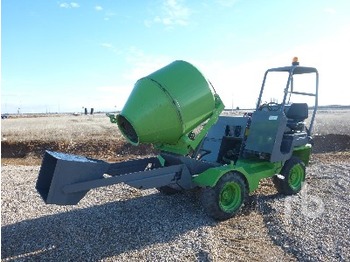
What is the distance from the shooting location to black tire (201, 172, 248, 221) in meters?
5.95

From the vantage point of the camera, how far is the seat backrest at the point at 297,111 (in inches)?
300

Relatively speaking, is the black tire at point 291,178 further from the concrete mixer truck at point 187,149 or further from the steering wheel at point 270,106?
the steering wheel at point 270,106

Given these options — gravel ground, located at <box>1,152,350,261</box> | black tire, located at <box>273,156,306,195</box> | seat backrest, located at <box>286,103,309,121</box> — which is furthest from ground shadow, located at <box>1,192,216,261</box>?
seat backrest, located at <box>286,103,309,121</box>

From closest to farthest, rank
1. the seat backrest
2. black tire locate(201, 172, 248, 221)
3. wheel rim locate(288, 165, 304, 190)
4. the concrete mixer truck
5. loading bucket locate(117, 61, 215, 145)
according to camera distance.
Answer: the concrete mixer truck
loading bucket locate(117, 61, 215, 145)
black tire locate(201, 172, 248, 221)
the seat backrest
wheel rim locate(288, 165, 304, 190)

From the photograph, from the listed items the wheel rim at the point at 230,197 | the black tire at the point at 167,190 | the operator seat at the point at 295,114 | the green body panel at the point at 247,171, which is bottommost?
the black tire at the point at 167,190

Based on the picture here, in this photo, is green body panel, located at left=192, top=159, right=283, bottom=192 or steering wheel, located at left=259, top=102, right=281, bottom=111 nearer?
green body panel, located at left=192, top=159, right=283, bottom=192

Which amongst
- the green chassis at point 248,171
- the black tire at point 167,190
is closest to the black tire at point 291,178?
the green chassis at point 248,171

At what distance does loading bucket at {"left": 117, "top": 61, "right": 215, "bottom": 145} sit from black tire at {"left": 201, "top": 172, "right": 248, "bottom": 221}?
1.07 metres

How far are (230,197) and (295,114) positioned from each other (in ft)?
8.33

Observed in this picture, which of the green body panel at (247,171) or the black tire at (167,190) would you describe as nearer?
the green body panel at (247,171)

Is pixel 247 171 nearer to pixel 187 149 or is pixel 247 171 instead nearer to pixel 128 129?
pixel 187 149

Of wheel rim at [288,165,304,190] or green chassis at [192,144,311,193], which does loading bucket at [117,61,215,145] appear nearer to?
green chassis at [192,144,311,193]

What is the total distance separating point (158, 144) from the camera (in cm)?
659

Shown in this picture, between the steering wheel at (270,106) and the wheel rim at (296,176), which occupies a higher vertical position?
the steering wheel at (270,106)
